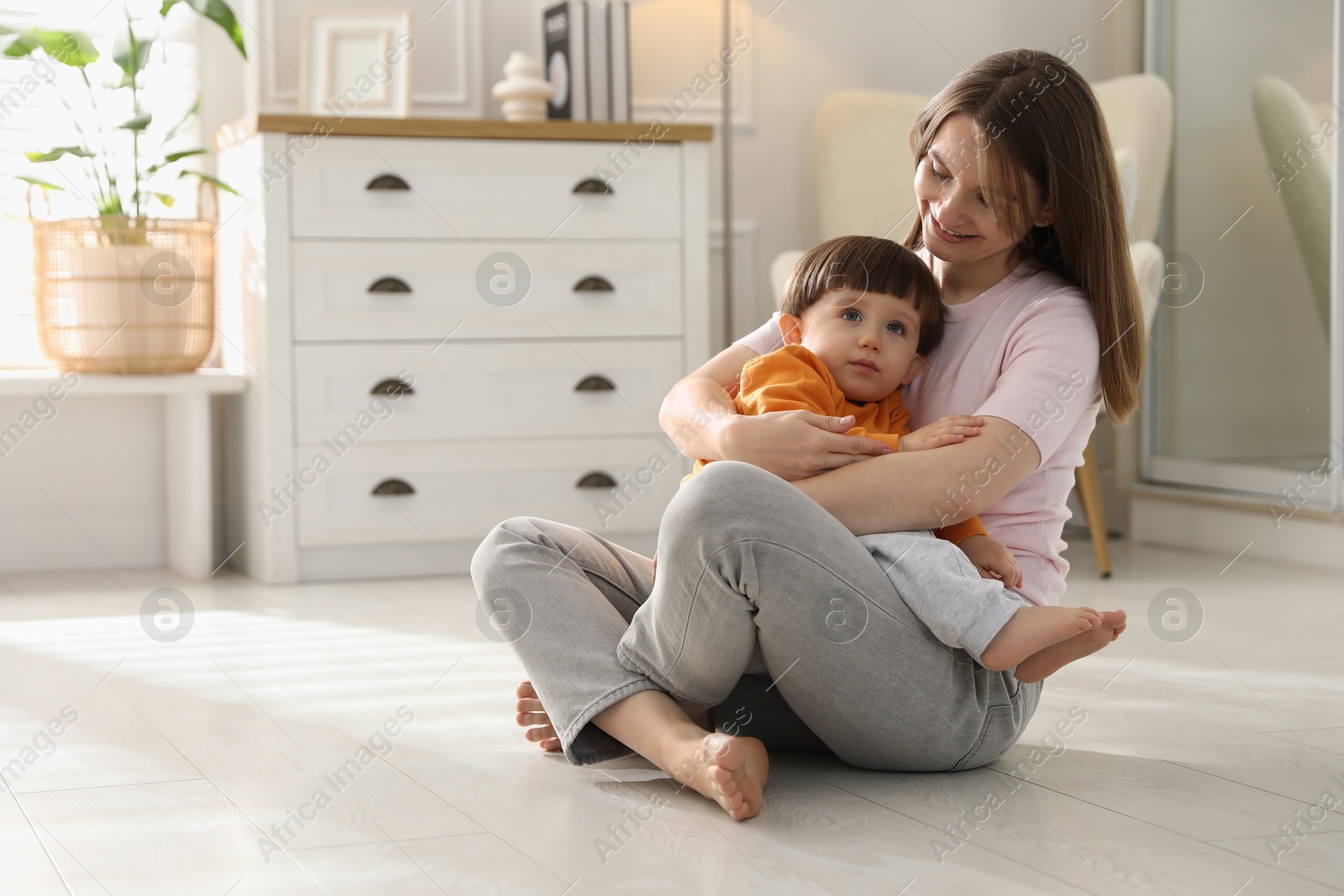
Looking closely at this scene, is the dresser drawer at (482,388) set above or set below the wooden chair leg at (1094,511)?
above

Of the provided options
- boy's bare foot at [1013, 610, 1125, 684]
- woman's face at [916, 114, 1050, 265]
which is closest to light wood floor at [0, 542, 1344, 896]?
boy's bare foot at [1013, 610, 1125, 684]

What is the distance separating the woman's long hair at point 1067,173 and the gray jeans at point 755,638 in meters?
0.29

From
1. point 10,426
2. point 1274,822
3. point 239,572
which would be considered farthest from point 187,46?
point 1274,822

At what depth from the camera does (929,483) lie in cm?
116

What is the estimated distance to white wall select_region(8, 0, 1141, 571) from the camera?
2.84m

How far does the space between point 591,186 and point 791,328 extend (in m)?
1.44

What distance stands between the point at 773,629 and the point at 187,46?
2.24 meters

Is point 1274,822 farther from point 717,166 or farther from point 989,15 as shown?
point 989,15

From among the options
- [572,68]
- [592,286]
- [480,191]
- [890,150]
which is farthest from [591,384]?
[890,150]

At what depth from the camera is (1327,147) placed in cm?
266

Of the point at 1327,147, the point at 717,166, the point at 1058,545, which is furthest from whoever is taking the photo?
the point at 717,166

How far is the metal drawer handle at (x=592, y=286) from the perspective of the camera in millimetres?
Result: 2689

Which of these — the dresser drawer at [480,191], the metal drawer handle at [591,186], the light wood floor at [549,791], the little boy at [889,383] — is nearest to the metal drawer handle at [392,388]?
the dresser drawer at [480,191]

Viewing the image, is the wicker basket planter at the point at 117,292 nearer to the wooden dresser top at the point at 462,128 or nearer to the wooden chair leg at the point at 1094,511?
the wooden dresser top at the point at 462,128
